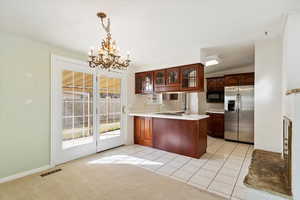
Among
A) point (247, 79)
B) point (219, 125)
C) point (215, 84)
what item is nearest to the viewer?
point (247, 79)

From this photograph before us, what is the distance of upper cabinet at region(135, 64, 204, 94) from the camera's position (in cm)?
326

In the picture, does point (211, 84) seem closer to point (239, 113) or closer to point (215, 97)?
point (215, 97)

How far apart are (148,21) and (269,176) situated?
8.19ft

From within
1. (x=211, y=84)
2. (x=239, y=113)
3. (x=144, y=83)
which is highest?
(x=211, y=84)

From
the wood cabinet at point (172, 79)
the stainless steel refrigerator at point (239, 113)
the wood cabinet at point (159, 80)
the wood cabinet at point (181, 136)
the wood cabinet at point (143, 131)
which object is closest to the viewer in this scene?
the wood cabinet at point (181, 136)

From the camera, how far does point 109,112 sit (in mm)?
3818

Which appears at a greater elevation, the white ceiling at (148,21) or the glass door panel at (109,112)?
the white ceiling at (148,21)

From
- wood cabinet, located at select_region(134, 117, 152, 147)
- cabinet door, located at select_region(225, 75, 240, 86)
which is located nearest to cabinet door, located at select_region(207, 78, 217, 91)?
cabinet door, located at select_region(225, 75, 240, 86)

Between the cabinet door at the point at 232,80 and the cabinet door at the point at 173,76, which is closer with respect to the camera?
the cabinet door at the point at 173,76

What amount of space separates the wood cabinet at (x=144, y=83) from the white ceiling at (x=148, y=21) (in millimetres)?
1344

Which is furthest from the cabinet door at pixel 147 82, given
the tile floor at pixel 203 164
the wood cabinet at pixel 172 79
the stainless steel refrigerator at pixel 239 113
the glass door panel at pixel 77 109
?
the stainless steel refrigerator at pixel 239 113

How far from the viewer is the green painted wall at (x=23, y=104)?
2.26 metres

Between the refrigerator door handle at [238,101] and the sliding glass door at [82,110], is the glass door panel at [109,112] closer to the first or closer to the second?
the sliding glass door at [82,110]

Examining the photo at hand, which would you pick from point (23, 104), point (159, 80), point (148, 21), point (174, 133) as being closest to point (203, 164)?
point (174, 133)
